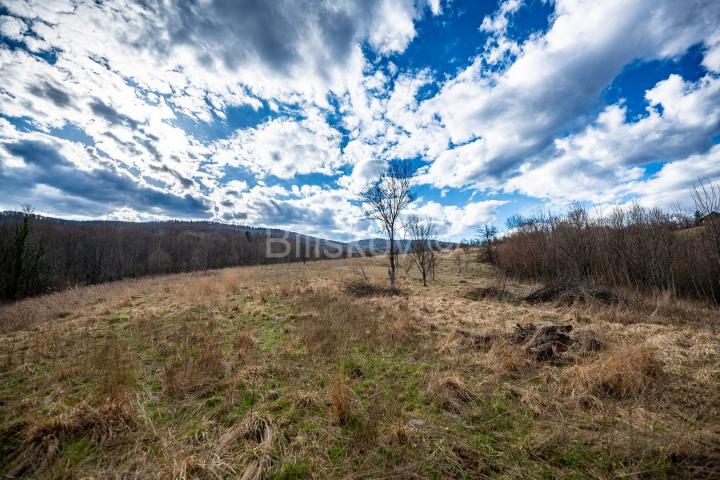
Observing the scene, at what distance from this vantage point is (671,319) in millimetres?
7953

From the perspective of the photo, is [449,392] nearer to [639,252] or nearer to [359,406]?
[359,406]

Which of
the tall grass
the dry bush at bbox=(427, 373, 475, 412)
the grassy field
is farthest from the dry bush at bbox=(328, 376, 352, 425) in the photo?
the tall grass

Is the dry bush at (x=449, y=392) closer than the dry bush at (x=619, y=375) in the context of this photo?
Yes

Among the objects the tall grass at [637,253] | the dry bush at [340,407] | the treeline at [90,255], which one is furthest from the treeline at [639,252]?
the treeline at [90,255]

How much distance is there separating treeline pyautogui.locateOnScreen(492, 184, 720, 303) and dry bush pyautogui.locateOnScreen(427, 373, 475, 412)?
11400 millimetres

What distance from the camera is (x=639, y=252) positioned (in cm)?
1559

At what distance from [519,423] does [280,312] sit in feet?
25.9

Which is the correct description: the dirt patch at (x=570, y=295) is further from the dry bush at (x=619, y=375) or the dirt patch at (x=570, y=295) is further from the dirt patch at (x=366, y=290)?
the dry bush at (x=619, y=375)

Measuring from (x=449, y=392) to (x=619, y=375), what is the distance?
2.53 m

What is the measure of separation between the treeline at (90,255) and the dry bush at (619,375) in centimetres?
3241

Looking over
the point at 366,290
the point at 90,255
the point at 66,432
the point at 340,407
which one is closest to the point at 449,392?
the point at 340,407

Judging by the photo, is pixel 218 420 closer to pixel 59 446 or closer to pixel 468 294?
pixel 59 446

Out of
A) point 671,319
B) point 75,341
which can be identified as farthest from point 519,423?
point 75,341

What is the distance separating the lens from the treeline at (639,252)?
1327cm
